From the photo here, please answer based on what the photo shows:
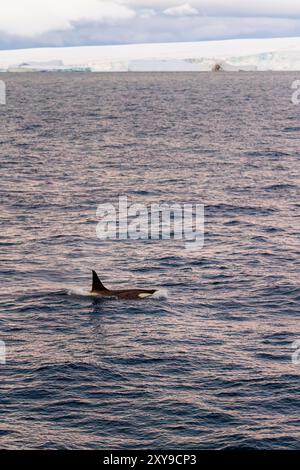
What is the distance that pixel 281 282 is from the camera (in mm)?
37188

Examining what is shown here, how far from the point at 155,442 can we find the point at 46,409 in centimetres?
385

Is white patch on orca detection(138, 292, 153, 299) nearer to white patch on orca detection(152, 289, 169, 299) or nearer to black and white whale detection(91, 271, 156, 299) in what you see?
black and white whale detection(91, 271, 156, 299)

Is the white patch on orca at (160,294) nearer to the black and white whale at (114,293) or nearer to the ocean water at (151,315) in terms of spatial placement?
the ocean water at (151,315)

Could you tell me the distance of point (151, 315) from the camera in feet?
107

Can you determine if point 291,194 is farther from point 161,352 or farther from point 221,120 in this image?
point 221,120

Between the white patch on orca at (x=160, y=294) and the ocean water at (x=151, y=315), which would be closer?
the ocean water at (x=151, y=315)

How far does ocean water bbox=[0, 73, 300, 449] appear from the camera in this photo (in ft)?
75.2

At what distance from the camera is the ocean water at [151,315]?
22906 millimetres

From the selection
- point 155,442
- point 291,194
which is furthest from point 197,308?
point 291,194

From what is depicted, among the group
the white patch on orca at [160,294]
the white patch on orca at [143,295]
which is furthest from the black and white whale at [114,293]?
the white patch on orca at [160,294]

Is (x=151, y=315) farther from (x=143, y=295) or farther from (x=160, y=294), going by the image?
(x=160, y=294)

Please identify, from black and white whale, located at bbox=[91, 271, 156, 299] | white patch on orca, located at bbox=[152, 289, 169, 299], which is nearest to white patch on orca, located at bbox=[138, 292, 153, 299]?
black and white whale, located at bbox=[91, 271, 156, 299]

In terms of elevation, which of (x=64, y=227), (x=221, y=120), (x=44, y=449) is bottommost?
(x=44, y=449)

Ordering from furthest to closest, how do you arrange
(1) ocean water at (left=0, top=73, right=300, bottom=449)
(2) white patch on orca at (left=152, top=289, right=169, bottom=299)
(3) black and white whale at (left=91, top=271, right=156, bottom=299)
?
(2) white patch on orca at (left=152, top=289, right=169, bottom=299) < (3) black and white whale at (left=91, top=271, right=156, bottom=299) < (1) ocean water at (left=0, top=73, right=300, bottom=449)
